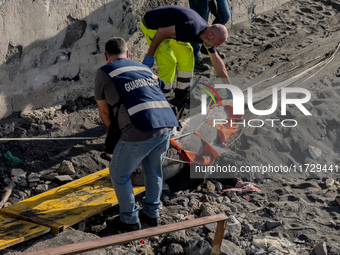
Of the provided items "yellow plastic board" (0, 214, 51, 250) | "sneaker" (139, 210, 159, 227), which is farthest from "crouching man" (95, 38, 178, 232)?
"yellow plastic board" (0, 214, 51, 250)

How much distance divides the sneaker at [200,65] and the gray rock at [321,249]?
420cm

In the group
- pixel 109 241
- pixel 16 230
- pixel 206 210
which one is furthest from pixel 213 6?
pixel 109 241

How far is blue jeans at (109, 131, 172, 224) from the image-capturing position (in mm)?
3604

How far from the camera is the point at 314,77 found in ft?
23.7

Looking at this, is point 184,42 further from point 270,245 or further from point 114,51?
point 270,245

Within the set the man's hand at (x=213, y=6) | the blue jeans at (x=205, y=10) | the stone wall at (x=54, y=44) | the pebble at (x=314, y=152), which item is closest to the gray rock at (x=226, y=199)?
the pebble at (x=314, y=152)

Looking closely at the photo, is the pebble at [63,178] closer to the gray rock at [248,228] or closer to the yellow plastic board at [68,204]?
the yellow plastic board at [68,204]

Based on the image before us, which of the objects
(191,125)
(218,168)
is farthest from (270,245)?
(191,125)

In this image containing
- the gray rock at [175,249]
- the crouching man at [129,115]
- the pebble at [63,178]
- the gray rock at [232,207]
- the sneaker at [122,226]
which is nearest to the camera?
the crouching man at [129,115]

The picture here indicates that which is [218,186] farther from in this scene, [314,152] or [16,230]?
[16,230]

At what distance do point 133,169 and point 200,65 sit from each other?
13.4 ft

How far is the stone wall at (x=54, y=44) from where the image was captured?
16.2 ft

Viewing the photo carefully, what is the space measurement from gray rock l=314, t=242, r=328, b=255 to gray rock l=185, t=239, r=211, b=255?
0.98m

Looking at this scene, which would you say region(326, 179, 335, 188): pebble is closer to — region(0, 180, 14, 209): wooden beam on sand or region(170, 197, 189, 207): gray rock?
region(170, 197, 189, 207): gray rock
